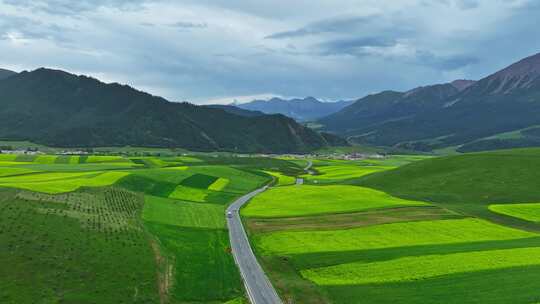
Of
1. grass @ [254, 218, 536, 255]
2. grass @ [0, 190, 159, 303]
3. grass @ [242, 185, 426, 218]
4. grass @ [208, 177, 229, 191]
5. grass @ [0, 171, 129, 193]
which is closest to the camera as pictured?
grass @ [0, 190, 159, 303]

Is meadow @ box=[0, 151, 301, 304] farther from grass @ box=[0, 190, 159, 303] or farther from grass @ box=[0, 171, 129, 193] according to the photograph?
grass @ box=[0, 171, 129, 193]

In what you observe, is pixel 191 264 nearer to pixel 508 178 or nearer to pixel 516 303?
pixel 516 303

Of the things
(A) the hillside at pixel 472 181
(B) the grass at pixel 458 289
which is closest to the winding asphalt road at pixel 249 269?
(B) the grass at pixel 458 289

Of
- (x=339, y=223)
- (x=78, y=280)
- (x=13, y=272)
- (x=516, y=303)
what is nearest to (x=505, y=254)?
(x=516, y=303)

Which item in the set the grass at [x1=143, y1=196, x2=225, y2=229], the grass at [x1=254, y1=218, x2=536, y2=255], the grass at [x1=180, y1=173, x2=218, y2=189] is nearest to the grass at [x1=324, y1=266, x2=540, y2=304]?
the grass at [x1=254, y1=218, x2=536, y2=255]

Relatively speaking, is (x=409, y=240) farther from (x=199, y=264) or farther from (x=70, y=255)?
(x=70, y=255)
